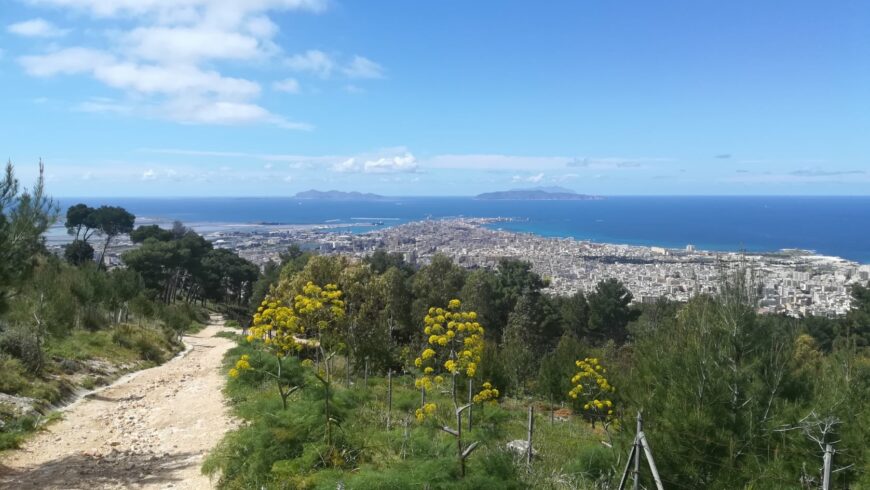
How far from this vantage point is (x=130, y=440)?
876cm

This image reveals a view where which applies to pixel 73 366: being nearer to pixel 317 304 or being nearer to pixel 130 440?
pixel 130 440

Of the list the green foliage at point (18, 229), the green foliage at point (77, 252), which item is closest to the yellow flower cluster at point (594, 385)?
the green foliage at point (18, 229)

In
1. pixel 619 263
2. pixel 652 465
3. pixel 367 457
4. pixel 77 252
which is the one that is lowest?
pixel 619 263

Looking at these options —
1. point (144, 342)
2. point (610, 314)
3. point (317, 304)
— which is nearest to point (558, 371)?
point (317, 304)

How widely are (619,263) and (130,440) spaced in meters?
70.1

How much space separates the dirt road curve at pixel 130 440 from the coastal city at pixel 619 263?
943 inches

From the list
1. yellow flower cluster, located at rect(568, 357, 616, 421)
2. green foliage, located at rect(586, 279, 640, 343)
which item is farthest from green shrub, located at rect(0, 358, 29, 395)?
green foliage, located at rect(586, 279, 640, 343)

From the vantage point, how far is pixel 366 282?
21625mm

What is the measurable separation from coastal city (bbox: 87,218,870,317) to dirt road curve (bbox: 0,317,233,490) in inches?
943

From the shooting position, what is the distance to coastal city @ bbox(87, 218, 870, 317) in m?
44.6

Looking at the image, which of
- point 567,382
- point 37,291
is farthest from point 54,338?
point 567,382

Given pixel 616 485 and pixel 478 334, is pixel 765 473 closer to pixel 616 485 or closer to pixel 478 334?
pixel 616 485

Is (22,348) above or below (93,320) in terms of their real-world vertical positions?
above

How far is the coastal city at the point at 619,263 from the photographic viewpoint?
44.6 m
